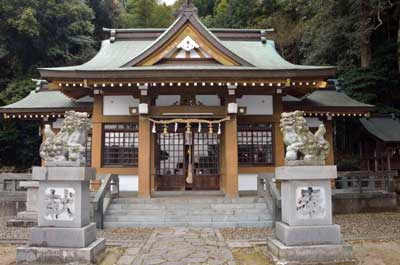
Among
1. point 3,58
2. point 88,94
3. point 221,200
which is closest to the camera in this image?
point 221,200

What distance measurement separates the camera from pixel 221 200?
12547mm

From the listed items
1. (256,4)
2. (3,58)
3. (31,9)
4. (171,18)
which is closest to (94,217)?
(31,9)

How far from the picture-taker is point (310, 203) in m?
7.23

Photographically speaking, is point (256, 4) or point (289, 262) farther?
point (256, 4)

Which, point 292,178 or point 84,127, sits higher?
point 84,127

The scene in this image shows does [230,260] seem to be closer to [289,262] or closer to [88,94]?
[289,262]

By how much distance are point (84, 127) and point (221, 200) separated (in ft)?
20.0

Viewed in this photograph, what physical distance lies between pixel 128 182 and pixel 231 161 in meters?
4.03

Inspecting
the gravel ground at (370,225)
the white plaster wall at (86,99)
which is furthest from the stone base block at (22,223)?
the gravel ground at (370,225)

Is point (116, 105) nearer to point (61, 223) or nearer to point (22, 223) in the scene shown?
point (22, 223)

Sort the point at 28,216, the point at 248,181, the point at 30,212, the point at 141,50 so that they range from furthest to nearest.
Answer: the point at 141,50, the point at 248,181, the point at 30,212, the point at 28,216

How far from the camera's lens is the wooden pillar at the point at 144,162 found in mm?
13086

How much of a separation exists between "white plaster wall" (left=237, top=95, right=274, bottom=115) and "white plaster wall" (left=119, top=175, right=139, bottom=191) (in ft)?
16.3

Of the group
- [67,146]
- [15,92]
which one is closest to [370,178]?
[67,146]
